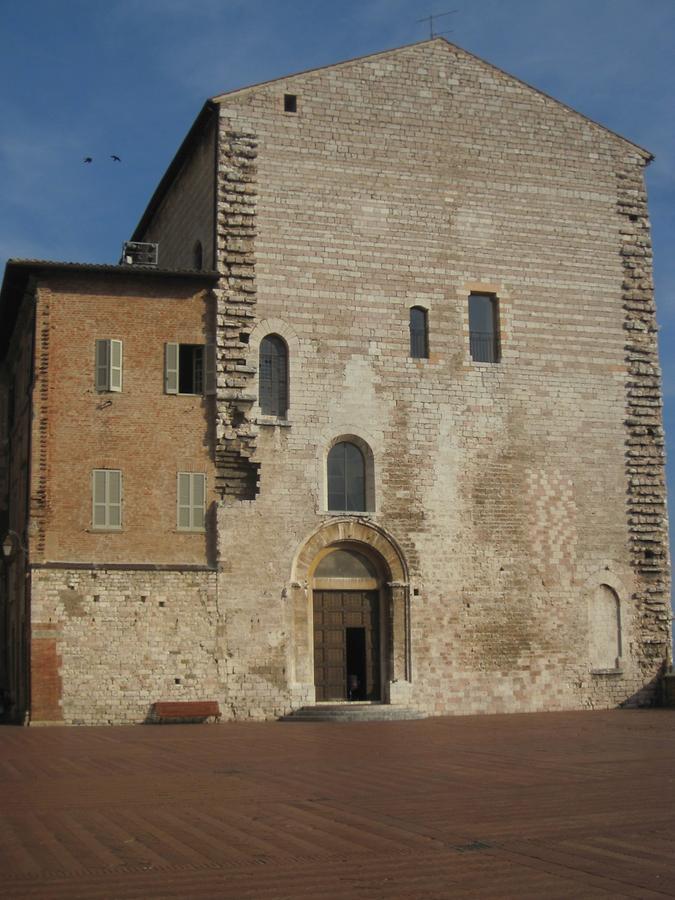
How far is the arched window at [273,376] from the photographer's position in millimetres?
25648

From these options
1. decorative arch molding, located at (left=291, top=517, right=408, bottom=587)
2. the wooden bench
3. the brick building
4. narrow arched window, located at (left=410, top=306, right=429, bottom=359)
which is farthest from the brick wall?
narrow arched window, located at (left=410, top=306, right=429, bottom=359)

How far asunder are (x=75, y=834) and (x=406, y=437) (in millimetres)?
17737

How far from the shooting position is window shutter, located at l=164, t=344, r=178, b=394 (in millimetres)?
24766

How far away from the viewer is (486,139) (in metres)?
28.2

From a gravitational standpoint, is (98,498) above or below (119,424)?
below

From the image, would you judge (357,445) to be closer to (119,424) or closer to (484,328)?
(484,328)

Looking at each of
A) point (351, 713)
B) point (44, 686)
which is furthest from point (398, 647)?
point (44, 686)

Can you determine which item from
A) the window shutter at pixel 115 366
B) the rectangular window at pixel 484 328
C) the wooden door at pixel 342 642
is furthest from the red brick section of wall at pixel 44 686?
the rectangular window at pixel 484 328

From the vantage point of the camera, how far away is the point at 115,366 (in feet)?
80.2

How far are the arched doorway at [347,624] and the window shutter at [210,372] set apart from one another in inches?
173

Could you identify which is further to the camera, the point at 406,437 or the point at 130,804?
the point at 406,437

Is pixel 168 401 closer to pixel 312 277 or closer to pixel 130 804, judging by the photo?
pixel 312 277

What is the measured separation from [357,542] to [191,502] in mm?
3874

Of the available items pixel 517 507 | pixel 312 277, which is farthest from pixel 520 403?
pixel 312 277
